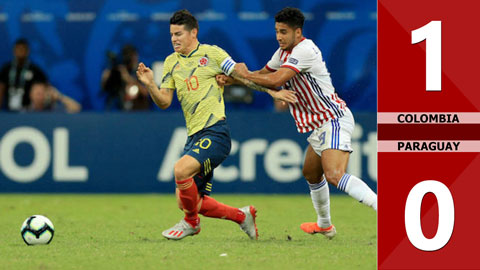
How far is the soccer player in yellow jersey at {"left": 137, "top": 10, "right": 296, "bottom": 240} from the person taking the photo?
773cm

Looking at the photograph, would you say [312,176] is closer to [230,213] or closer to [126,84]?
[230,213]

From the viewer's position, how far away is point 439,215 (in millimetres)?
5027

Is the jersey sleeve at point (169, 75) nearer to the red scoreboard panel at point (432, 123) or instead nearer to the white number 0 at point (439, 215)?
the red scoreboard panel at point (432, 123)

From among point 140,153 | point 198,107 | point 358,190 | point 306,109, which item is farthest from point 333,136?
point 140,153

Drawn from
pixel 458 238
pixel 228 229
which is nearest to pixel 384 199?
pixel 458 238

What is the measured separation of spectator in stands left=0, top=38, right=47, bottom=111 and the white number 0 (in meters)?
9.41

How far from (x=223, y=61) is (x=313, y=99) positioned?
83 centimetres

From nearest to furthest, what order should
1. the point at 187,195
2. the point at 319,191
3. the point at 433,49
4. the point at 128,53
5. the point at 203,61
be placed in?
the point at 433,49 → the point at 187,195 → the point at 203,61 → the point at 319,191 → the point at 128,53

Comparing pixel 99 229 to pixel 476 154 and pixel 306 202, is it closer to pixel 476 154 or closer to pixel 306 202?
pixel 306 202

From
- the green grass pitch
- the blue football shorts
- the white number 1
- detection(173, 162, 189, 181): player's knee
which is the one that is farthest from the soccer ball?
the white number 1

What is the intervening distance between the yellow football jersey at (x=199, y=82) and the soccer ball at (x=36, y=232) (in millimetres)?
1415

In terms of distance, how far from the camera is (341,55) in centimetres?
1566

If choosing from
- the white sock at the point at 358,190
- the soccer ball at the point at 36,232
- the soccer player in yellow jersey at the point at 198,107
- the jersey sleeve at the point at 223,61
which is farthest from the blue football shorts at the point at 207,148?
the soccer ball at the point at 36,232

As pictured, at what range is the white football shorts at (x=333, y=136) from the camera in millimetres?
7566
